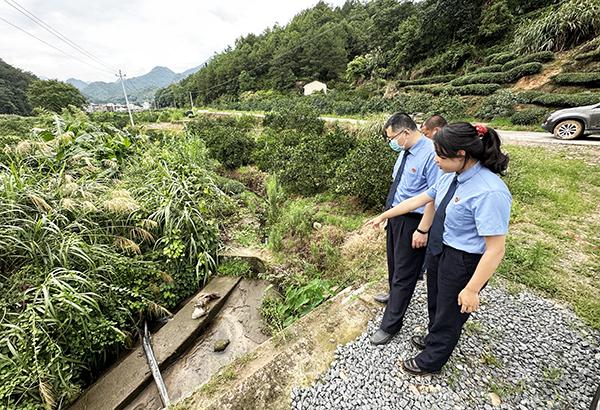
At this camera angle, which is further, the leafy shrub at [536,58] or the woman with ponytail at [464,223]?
the leafy shrub at [536,58]

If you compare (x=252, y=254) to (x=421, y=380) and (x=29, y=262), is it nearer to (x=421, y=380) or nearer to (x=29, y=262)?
(x=29, y=262)

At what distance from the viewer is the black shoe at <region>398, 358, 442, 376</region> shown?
1787 millimetres

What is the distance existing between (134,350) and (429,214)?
143 inches

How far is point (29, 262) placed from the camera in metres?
2.68

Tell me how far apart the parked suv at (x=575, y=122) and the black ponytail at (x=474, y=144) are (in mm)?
8757

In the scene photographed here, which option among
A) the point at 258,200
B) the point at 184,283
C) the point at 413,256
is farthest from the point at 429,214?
the point at 258,200

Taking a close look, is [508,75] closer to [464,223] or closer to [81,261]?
[464,223]

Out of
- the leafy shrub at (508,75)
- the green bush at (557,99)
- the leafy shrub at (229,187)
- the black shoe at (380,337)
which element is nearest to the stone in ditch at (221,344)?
the black shoe at (380,337)

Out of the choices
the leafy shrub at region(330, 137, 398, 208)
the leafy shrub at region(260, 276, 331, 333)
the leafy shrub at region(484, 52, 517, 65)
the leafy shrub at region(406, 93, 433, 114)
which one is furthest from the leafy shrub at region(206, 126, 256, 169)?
the leafy shrub at region(484, 52, 517, 65)

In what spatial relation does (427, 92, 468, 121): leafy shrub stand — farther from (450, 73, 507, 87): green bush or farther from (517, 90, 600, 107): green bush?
(450, 73, 507, 87): green bush

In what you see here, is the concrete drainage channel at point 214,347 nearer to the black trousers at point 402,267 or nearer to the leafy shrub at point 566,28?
the black trousers at point 402,267

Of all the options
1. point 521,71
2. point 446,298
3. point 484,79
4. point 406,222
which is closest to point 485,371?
point 446,298

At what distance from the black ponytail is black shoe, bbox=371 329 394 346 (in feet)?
5.17

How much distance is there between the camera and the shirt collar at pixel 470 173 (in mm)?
1336
